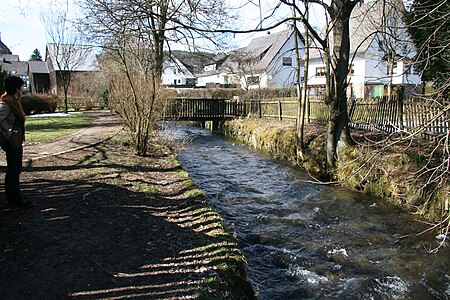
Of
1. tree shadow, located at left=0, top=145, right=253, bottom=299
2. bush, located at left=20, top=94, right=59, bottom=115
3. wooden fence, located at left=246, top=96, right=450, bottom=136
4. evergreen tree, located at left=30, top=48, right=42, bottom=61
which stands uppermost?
evergreen tree, located at left=30, top=48, right=42, bottom=61

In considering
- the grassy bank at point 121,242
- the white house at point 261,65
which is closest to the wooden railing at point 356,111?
the grassy bank at point 121,242

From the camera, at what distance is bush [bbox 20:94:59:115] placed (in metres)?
27.1

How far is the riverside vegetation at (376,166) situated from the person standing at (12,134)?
473 centimetres

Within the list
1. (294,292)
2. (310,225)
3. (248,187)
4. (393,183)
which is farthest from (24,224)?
(393,183)

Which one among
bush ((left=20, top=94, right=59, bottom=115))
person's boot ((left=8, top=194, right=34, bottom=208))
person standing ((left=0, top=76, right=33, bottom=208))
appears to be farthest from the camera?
bush ((left=20, top=94, right=59, bottom=115))

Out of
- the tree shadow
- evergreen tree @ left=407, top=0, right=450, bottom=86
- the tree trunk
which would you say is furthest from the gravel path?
evergreen tree @ left=407, top=0, right=450, bottom=86

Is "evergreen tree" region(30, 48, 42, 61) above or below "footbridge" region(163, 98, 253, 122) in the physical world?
above

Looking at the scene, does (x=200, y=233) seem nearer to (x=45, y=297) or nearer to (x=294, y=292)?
(x=294, y=292)

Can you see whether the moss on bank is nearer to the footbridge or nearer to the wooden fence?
the wooden fence

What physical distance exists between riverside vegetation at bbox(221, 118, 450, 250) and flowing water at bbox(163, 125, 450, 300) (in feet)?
1.19

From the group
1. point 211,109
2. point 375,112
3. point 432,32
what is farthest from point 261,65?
point 432,32

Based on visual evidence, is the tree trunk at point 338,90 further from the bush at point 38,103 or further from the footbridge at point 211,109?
the bush at point 38,103

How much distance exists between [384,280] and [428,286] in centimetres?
56

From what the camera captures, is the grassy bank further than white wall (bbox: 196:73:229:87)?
No
